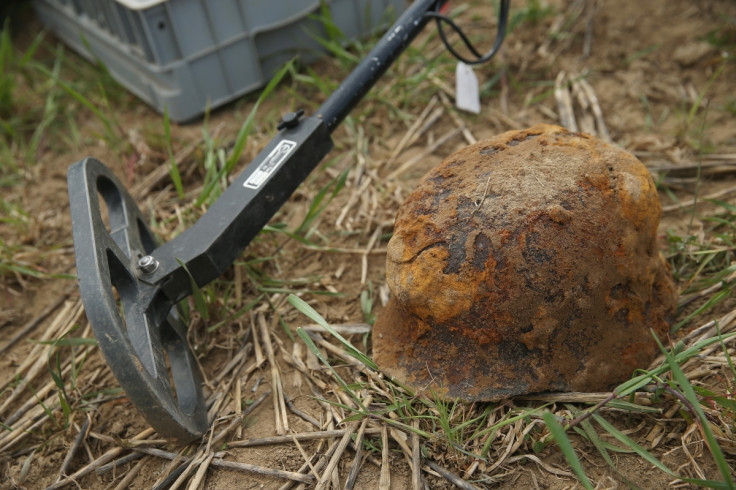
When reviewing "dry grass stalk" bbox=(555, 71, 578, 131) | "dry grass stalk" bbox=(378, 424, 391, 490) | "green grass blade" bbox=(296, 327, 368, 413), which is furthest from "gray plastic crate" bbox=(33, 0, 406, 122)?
"dry grass stalk" bbox=(378, 424, 391, 490)

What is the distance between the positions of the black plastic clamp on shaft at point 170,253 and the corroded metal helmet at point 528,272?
0.48 metres

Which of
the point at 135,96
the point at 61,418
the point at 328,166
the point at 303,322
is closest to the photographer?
the point at 61,418

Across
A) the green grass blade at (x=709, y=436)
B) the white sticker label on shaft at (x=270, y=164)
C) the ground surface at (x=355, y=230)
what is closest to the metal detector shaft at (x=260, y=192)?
the white sticker label on shaft at (x=270, y=164)

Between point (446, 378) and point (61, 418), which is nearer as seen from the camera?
point (446, 378)

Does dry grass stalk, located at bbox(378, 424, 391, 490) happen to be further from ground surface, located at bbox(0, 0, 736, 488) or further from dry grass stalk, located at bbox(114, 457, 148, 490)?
dry grass stalk, located at bbox(114, 457, 148, 490)

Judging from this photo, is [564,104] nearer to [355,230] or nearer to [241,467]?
[355,230]

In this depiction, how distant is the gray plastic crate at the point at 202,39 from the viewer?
2.65 metres

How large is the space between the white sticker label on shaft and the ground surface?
0.35m

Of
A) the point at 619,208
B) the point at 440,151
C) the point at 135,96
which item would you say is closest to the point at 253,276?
the point at 440,151

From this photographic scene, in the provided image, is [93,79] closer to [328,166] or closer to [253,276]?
[328,166]

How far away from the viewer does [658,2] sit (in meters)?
3.21

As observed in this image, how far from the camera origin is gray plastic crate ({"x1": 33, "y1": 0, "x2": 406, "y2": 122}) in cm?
265

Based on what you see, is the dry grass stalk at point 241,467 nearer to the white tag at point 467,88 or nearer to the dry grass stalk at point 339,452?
the dry grass stalk at point 339,452

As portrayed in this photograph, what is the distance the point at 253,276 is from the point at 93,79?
6.28 ft
